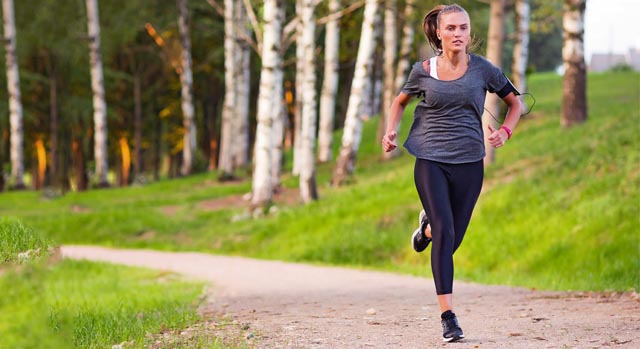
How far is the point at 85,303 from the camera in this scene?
10703 millimetres

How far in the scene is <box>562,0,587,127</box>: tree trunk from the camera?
26844mm

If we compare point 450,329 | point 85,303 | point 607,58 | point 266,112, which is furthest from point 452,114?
point 607,58

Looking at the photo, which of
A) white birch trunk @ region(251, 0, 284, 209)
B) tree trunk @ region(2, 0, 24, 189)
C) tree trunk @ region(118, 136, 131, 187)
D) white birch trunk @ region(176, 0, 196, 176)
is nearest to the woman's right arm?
white birch trunk @ region(251, 0, 284, 209)

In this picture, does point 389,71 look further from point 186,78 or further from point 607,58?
point 607,58

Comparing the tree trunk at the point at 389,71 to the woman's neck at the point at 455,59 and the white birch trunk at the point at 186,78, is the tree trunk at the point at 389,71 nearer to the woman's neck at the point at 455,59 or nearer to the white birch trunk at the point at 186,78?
the white birch trunk at the point at 186,78

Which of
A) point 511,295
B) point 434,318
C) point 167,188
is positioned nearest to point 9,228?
point 434,318

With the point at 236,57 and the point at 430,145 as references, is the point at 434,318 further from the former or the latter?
the point at 236,57

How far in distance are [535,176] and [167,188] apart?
19274mm

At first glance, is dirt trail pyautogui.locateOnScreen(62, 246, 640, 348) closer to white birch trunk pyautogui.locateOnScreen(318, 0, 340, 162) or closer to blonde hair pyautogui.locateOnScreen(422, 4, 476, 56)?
blonde hair pyautogui.locateOnScreen(422, 4, 476, 56)

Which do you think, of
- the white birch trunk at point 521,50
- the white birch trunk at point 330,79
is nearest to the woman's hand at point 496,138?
the white birch trunk at point 330,79

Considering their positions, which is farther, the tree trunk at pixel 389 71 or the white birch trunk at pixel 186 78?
the white birch trunk at pixel 186 78

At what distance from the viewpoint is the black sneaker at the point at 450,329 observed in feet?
23.4

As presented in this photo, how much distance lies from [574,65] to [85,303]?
61.4 feet

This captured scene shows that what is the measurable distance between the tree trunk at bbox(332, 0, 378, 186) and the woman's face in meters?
18.5
